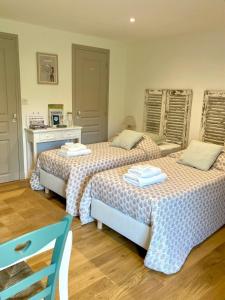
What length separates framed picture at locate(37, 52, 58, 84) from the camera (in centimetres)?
415

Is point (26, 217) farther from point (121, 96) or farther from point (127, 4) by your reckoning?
point (121, 96)

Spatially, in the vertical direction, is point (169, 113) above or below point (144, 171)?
above

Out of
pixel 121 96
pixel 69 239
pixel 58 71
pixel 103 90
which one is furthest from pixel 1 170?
pixel 69 239

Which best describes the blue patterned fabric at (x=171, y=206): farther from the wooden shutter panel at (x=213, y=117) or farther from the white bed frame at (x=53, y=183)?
the wooden shutter panel at (x=213, y=117)

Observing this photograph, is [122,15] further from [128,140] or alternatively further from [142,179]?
[142,179]

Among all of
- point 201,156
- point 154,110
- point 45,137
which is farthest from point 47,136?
point 201,156

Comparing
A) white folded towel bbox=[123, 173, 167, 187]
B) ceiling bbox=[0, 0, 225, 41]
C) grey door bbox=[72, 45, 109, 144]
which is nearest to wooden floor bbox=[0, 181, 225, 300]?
white folded towel bbox=[123, 173, 167, 187]

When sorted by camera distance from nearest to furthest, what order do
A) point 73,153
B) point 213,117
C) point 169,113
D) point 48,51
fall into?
point 73,153 < point 213,117 < point 48,51 < point 169,113

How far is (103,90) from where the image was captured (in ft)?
16.6

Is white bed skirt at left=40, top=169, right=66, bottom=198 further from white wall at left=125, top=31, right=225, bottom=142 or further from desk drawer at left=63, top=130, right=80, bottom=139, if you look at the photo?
white wall at left=125, top=31, right=225, bottom=142

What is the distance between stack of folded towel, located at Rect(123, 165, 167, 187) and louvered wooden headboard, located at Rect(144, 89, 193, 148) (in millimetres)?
1988

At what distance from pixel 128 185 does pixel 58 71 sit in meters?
2.75

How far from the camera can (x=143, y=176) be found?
2.52 m

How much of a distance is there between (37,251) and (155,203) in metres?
1.32
